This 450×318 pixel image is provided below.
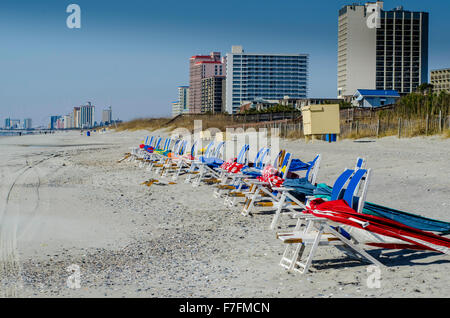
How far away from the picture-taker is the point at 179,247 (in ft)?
19.0

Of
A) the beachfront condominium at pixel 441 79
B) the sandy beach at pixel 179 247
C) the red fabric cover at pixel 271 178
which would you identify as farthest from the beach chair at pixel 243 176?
the beachfront condominium at pixel 441 79

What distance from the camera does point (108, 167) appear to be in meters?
16.6

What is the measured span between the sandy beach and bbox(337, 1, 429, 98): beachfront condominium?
445ft

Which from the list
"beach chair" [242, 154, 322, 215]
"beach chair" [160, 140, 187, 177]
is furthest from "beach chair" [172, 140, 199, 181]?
"beach chair" [242, 154, 322, 215]

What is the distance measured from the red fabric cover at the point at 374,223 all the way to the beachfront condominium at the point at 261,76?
143442 mm

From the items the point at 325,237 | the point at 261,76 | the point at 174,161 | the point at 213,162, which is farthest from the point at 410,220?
the point at 261,76

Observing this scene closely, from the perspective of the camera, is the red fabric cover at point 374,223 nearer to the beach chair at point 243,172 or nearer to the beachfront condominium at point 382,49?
the beach chair at point 243,172

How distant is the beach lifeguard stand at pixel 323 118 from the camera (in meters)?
21.3

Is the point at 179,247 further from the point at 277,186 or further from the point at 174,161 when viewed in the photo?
the point at 174,161

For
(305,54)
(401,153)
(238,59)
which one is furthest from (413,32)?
(401,153)

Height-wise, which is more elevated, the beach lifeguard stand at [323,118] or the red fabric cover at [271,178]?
the beach lifeguard stand at [323,118]

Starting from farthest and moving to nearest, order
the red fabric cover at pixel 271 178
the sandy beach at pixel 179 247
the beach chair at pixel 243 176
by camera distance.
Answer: the beach chair at pixel 243 176
the red fabric cover at pixel 271 178
the sandy beach at pixel 179 247

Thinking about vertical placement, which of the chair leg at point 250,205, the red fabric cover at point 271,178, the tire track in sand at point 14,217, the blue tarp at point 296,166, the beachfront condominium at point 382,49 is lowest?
the tire track in sand at point 14,217
